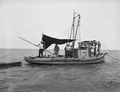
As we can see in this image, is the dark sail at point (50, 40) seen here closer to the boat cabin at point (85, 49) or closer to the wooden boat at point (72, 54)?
the wooden boat at point (72, 54)

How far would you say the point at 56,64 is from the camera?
20.0m

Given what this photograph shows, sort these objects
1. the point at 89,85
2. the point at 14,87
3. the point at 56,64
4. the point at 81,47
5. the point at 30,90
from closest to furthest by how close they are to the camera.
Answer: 1. the point at 30,90
2. the point at 14,87
3. the point at 89,85
4. the point at 56,64
5. the point at 81,47

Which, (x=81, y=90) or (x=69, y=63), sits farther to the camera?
(x=69, y=63)

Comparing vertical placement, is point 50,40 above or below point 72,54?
above

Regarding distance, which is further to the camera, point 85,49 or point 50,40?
point 85,49

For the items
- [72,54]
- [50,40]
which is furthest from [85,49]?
[50,40]

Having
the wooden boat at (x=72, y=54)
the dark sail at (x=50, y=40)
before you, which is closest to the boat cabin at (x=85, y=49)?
the wooden boat at (x=72, y=54)

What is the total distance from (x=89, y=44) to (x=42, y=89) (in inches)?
584

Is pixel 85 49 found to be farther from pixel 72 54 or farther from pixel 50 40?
pixel 50 40

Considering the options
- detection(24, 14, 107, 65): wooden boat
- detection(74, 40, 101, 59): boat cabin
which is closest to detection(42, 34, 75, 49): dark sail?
detection(24, 14, 107, 65): wooden boat

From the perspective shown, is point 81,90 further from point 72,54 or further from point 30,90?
point 72,54

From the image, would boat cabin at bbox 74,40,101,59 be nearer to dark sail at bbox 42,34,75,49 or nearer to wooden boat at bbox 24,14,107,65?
wooden boat at bbox 24,14,107,65

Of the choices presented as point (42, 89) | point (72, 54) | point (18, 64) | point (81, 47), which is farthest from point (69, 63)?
point (42, 89)

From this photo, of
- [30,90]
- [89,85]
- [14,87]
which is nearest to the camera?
[30,90]
